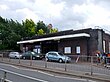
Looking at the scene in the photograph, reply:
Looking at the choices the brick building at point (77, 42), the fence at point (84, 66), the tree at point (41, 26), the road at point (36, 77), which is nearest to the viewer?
the road at point (36, 77)

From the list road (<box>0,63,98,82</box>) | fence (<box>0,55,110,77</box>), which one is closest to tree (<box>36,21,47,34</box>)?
fence (<box>0,55,110,77</box>)

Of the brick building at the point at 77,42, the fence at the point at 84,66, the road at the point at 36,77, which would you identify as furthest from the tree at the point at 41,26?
the road at the point at 36,77

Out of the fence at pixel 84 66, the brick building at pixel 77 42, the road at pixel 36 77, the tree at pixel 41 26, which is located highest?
the tree at pixel 41 26

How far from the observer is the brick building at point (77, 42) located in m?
38.9

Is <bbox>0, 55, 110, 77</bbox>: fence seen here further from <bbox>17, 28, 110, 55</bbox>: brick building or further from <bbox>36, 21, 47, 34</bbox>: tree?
<bbox>36, 21, 47, 34</bbox>: tree

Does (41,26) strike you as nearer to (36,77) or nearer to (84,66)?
(84,66)

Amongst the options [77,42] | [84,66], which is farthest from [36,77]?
[77,42]

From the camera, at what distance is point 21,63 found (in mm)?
27703

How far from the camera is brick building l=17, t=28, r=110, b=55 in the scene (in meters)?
38.9

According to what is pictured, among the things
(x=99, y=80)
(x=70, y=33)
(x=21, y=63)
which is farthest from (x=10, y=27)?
(x=99, y=80)

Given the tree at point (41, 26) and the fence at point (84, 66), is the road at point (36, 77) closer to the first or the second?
the fence at point (84, 66)

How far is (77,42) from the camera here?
135 feet

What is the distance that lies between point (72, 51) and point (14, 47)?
22.8 meters

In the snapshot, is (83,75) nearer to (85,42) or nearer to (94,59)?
(94,59)
